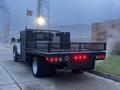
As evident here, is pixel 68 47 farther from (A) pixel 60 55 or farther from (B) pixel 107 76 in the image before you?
(B) pixel 107 76

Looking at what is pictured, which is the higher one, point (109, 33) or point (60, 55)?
point (109, 33)

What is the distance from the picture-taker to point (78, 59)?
7648mm

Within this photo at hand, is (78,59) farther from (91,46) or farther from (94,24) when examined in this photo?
(94,24)

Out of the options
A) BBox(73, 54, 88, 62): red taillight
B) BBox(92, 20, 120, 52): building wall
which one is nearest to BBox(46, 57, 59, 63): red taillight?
BBox(73, 54, 88, 62): red taillight

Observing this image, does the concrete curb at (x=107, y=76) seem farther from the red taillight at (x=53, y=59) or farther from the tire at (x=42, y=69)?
the red taillight at (x=53, y=59)

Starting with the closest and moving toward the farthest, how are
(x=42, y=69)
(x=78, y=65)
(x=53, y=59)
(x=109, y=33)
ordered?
(x=53, y=59) < (x=78, y=65) < (x=42, y=69) < (x=109, y=33)

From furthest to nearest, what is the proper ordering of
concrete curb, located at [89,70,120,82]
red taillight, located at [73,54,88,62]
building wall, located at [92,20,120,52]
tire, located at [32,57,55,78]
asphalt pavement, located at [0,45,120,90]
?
building wall, located at [92,20,120,52], tire, located at [32,57,55,78], concrete curb, located at [89,70,120,82], red taillight, located at [73,54,88,62], asphalt pavement, located at [0,45,120,90]

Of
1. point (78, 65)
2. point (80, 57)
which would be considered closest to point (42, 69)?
point (78, 65)

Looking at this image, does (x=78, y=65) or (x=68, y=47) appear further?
(x=68, y=47)

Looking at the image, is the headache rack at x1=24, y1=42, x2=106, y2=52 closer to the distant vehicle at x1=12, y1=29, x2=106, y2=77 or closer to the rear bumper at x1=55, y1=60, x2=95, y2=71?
the distant vehicle at x1=12, y1=29, x2=106, y2=77

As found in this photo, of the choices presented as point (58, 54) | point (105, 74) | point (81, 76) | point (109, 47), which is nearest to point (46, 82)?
point (58, 54)

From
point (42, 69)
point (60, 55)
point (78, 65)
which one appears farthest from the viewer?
point (42, 69)

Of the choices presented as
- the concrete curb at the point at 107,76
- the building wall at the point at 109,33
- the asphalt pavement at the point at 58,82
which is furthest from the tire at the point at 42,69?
the building wall at the point at 109,33

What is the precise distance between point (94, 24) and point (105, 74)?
30.8 ft
